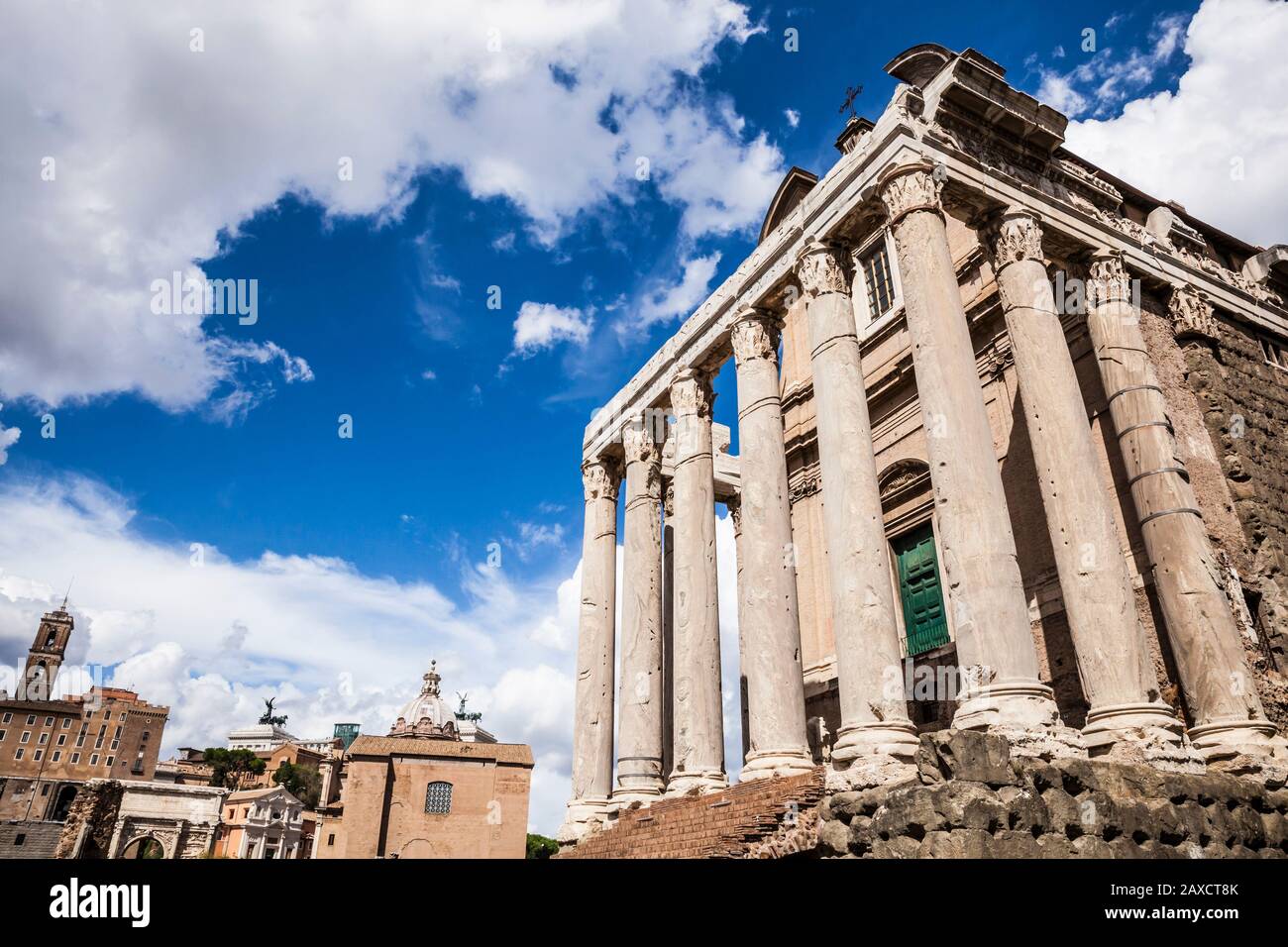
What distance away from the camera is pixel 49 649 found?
10000 centimetres

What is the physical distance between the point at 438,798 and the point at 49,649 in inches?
3153

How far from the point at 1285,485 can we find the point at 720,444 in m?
12.4

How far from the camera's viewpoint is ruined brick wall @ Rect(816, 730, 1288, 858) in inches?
290

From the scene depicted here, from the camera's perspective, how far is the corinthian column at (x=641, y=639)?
604 inches

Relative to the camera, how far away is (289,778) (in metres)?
83.9

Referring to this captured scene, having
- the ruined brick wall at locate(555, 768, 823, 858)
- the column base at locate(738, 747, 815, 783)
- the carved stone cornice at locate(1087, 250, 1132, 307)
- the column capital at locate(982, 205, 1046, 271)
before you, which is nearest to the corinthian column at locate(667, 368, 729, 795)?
the ruined brick wall at locate(555, 768, 823, 858)

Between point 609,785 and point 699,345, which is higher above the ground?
point 699,345

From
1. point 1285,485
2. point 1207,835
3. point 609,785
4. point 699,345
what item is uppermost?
point 699,345

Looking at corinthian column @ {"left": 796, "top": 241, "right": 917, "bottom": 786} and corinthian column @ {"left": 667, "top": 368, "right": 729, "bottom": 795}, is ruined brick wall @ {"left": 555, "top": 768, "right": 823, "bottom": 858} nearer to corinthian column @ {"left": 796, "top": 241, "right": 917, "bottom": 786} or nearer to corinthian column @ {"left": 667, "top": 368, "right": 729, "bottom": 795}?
corinthian column @ {"left": 796, "top": 241, "right": 917, "bottom": 786}

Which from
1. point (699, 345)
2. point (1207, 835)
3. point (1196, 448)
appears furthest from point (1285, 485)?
point (699, 345)
